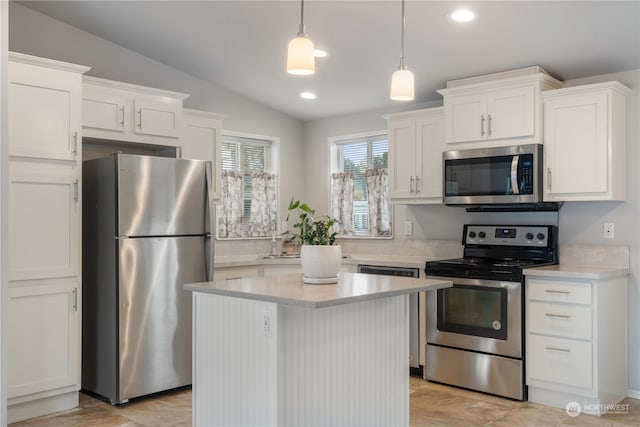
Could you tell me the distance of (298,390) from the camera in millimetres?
2574

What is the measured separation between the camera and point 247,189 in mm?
5598

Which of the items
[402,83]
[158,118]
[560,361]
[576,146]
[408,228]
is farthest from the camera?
[408,228]

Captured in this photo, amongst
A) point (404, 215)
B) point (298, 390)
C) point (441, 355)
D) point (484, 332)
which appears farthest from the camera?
point (404, 215)

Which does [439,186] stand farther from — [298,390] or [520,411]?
[298,390]

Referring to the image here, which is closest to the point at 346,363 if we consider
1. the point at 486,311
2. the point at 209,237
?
the point at 486,311

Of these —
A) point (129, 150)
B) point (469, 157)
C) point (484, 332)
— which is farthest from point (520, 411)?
point (129, 150)

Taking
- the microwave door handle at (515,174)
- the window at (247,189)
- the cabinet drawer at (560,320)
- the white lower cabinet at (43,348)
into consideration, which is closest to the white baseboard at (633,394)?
the cabinet drawer at (560,320)

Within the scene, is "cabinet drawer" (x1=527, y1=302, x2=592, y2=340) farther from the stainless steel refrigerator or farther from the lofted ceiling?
the stainless steel refrigerator

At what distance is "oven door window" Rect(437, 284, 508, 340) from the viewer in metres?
3.93

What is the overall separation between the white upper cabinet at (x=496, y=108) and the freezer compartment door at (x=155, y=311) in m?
2.07

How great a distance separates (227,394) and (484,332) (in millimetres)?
2009

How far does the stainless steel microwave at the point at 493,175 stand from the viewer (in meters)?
3.95

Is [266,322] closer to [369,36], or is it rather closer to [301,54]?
[301,54]

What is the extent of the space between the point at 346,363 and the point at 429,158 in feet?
7.65
